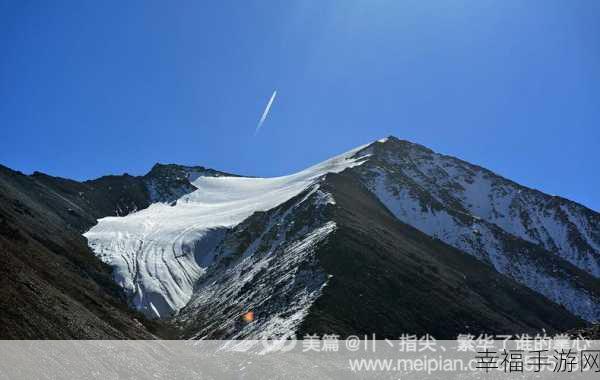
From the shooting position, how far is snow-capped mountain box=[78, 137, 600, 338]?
71.2 meters

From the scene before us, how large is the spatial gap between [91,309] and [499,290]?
60814 millimetres

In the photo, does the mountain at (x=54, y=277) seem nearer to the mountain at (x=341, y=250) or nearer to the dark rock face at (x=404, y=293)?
the mountain at (x=341, y=250)

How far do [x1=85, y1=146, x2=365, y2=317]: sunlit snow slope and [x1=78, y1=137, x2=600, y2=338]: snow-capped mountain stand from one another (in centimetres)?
33

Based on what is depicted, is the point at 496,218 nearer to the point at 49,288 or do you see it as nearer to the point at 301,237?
the point at 301,237

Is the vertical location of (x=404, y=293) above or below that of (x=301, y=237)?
below

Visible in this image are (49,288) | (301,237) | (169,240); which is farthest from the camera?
(169,240)

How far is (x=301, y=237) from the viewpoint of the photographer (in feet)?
278

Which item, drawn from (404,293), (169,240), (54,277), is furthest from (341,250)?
(169,240)

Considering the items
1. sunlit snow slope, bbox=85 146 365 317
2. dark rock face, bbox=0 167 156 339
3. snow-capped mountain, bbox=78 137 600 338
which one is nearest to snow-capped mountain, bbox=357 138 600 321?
snow-capped mountain, bbox=78 137 600 338

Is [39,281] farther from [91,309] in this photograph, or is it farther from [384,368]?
[384,368]

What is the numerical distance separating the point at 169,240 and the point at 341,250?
58.6 meters

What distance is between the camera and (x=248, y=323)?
63.1 metres

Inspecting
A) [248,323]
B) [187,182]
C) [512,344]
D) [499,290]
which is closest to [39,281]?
[248,323]

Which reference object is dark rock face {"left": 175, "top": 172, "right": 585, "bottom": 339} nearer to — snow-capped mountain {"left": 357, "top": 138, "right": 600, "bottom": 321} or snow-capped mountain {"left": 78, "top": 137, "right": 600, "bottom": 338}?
snow-capped mountain {"left": 78, "top": 137, "right": 600, "bottom": 338}
